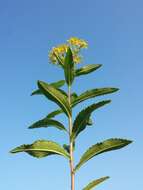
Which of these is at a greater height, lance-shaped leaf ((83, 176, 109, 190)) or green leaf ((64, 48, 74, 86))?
green leaf ((64, 48, 74, 86))

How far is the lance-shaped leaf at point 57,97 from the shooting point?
6.92m

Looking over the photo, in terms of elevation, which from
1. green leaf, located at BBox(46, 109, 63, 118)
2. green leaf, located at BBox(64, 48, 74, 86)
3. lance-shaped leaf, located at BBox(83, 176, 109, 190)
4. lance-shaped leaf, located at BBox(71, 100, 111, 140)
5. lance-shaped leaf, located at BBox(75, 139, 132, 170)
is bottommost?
lance-shaped leaf, located at BBox(83, 176, 109, 190)

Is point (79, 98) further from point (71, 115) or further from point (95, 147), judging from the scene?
point (95, 147)

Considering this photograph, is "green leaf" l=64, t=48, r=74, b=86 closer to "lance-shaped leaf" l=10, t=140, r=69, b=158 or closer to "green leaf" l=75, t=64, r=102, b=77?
"green leaf" l=75, t=64, r=102, b=77

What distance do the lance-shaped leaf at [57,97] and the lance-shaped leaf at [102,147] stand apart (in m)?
0.85

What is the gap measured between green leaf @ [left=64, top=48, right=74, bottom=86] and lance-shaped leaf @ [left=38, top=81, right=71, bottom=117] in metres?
0.59

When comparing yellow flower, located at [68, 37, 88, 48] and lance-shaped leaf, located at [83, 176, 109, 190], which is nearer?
lance-shaped leaf, located at [83, 176, 109, 190]

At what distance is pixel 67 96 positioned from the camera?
7410mm

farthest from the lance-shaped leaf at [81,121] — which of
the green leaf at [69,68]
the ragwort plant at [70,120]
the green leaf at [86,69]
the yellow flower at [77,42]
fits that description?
the yellow flower at [77,42]

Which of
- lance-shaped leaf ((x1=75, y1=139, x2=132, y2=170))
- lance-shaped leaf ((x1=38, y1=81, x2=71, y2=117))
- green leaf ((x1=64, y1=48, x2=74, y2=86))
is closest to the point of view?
lance-shaped leaf ((x1=75, y1=139, x2=132, y2=170))

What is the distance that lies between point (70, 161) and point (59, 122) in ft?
2.74

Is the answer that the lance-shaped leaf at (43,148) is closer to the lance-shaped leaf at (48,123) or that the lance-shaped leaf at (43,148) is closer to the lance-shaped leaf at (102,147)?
the lance-shaped leaf at (102,147)

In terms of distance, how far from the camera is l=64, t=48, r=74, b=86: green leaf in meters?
7.29

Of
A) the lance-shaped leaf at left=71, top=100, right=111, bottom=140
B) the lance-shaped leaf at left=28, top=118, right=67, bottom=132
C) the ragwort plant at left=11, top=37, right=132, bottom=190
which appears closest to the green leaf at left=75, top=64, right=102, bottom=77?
the ragwort plant at left=11, top=37, right=132, bottom=190
